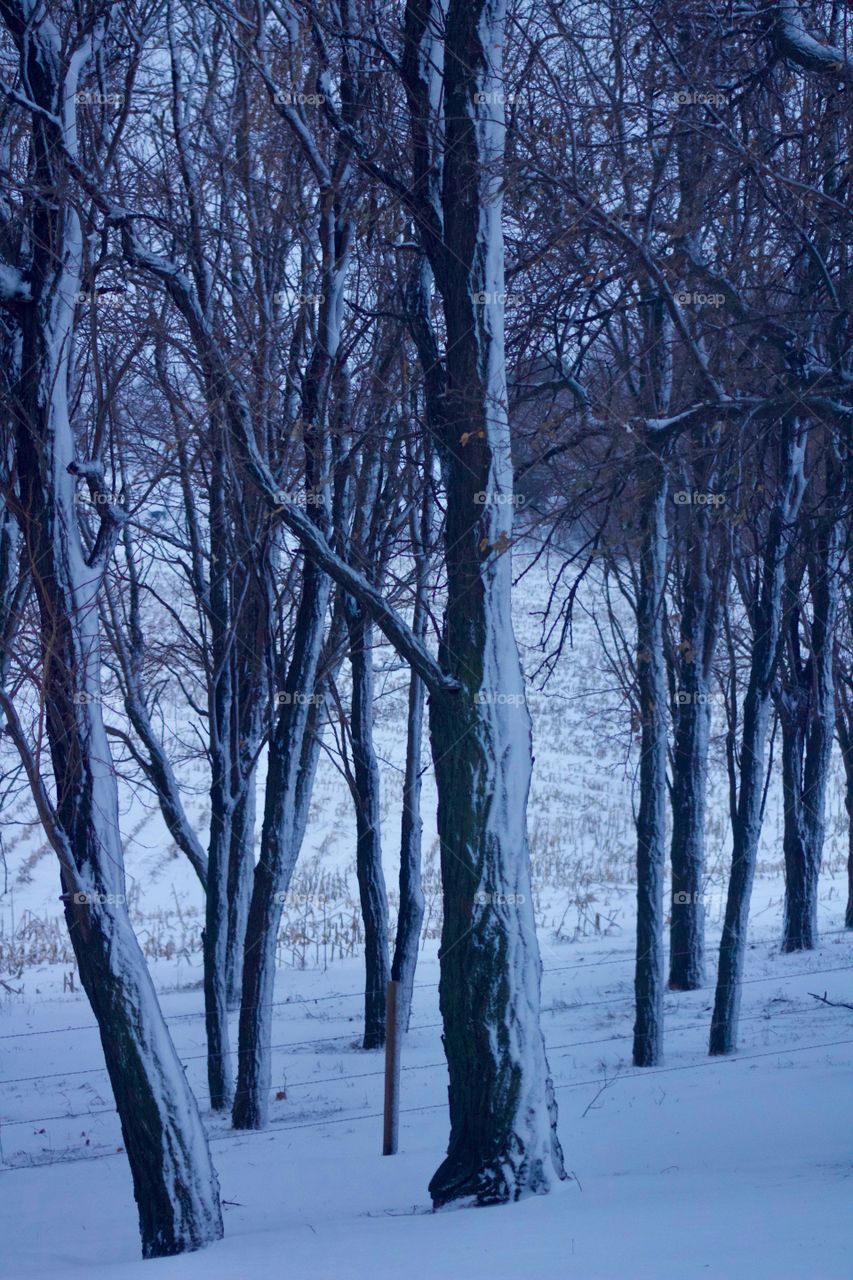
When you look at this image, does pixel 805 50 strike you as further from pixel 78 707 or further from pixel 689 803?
pixel 689 803

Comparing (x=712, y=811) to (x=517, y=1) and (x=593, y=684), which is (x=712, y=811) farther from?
(x=517, y=1)

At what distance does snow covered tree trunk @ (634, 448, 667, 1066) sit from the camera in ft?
30.6

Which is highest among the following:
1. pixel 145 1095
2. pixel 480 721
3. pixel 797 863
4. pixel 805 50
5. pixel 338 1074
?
pixel 805 50

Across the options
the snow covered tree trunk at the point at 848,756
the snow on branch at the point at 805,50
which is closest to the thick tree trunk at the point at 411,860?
the snow on branch at the point at 805,50

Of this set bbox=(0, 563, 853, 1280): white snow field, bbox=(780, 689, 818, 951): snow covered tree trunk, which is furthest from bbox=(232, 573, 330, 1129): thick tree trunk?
bbox=(780, 689, 818, 951): snow covered tree trunk

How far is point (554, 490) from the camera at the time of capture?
7637 millimetres

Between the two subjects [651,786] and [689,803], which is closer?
[651,786]

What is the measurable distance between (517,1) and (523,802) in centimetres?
498

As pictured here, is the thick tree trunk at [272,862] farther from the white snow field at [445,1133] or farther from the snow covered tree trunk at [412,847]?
the snow covered tree trunk at [412,847]

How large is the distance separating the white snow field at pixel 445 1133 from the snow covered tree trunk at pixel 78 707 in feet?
1.38

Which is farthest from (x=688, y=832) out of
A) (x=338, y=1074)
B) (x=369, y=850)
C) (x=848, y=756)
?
(x=338, y=1074)

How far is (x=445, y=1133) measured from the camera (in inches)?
329

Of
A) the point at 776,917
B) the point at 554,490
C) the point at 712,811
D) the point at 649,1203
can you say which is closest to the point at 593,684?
the point at 712,811

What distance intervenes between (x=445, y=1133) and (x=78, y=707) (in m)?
4.60
